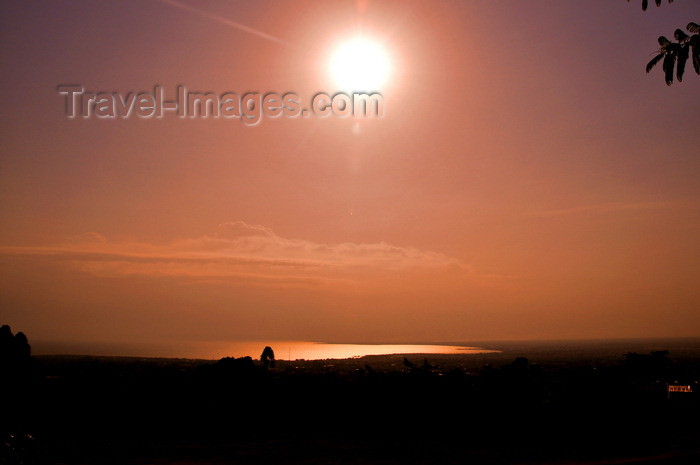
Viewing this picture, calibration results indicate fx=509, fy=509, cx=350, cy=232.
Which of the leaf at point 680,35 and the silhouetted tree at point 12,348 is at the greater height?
the leaf at point 680,35

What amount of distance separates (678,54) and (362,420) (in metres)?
27.9

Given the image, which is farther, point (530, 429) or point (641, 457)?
point (530, 429)

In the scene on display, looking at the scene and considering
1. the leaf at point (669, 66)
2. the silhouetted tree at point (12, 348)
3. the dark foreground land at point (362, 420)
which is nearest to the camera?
the leaf at point (669, 66)

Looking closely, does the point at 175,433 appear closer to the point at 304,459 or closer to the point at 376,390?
the point at 304,459

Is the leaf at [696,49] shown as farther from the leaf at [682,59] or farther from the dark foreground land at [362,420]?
the dark foreground land at [362,420]

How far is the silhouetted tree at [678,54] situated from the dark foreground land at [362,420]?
62.4 feet

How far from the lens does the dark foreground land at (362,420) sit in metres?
22.5

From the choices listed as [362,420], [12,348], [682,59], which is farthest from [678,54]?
[362,420]

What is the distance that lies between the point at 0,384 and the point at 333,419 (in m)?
19.2

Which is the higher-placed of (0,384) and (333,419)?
(0,384)

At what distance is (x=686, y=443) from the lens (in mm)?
25234

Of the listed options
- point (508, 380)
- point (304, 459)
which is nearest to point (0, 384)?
point (304, 459)

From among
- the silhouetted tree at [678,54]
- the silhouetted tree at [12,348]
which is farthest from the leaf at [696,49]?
the silhouetted tree at [12,348]

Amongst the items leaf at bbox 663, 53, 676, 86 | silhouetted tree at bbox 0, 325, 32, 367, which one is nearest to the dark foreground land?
silhouetted tree at bbox 0, 325, 32, 367
